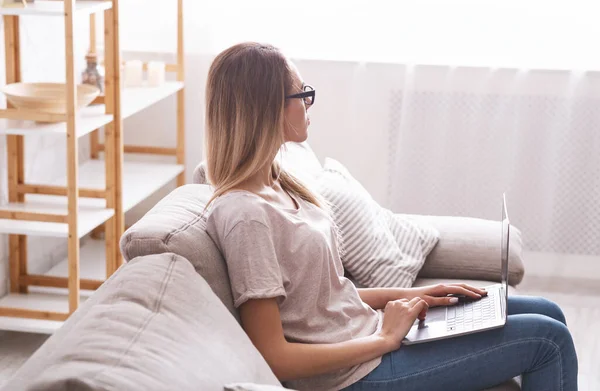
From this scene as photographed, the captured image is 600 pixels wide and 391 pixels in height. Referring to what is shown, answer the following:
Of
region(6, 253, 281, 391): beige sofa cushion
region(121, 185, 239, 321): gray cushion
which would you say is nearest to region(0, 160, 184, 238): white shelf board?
region(121, 185, 239, 321): gray cushion

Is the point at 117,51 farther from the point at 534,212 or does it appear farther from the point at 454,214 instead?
the point at 534,212

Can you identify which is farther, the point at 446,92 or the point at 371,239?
the point at 446,92

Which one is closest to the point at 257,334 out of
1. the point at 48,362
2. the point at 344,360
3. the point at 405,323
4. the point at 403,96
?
the point at 344,360

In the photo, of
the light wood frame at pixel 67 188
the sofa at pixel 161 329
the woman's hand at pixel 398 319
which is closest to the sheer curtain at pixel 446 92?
the light wood frame at pixel 67 188

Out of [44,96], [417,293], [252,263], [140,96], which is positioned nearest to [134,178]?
[140,96]

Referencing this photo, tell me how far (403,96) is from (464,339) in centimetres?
204

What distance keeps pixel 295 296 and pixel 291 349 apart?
0.44 ft

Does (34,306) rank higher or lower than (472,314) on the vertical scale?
lower

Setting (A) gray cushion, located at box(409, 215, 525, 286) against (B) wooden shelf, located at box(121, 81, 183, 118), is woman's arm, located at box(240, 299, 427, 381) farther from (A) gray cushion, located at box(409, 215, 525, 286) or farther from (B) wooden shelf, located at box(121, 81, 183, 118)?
(B) wooden shelf, located at box(121, 81, 183, 118)

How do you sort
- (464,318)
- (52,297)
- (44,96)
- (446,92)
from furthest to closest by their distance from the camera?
(446,92) < (52,297) < (44,96) < (464,318)

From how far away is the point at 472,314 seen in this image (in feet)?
6.01

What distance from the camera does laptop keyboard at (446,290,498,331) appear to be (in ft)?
5.74

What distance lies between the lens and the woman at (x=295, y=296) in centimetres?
154

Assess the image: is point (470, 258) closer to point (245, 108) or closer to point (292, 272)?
point (292, 272)
